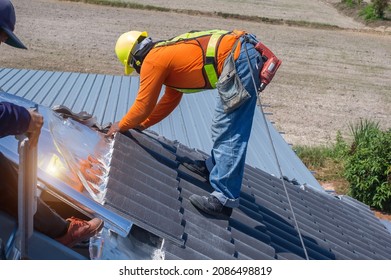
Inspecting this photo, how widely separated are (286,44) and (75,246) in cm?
2155

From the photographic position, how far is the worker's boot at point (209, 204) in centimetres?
438

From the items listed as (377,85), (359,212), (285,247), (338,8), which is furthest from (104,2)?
(285,247)

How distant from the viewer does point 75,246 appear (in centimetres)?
337

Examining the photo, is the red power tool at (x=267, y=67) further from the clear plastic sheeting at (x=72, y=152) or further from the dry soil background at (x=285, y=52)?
the dry soil background at (x=285, y=52)

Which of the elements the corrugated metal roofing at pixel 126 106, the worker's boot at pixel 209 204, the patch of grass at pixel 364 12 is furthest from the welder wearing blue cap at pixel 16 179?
the patch of grass at pixel 364 12

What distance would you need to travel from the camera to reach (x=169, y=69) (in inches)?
176

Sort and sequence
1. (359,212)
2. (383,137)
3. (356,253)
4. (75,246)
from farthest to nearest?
(383,137)
(359,212)
(356,253)
(75,246)

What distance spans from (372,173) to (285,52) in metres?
13.3

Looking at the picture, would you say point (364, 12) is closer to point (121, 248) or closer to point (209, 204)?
point (209, 204)

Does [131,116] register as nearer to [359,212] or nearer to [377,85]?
[359,212]

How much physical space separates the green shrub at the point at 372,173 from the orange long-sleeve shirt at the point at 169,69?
635 cm

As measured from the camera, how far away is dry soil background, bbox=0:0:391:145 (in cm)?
1609

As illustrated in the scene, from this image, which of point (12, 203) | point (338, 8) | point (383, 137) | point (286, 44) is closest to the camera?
point (12, 203)

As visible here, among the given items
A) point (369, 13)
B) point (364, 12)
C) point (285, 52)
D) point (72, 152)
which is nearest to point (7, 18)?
point (72, 152)
